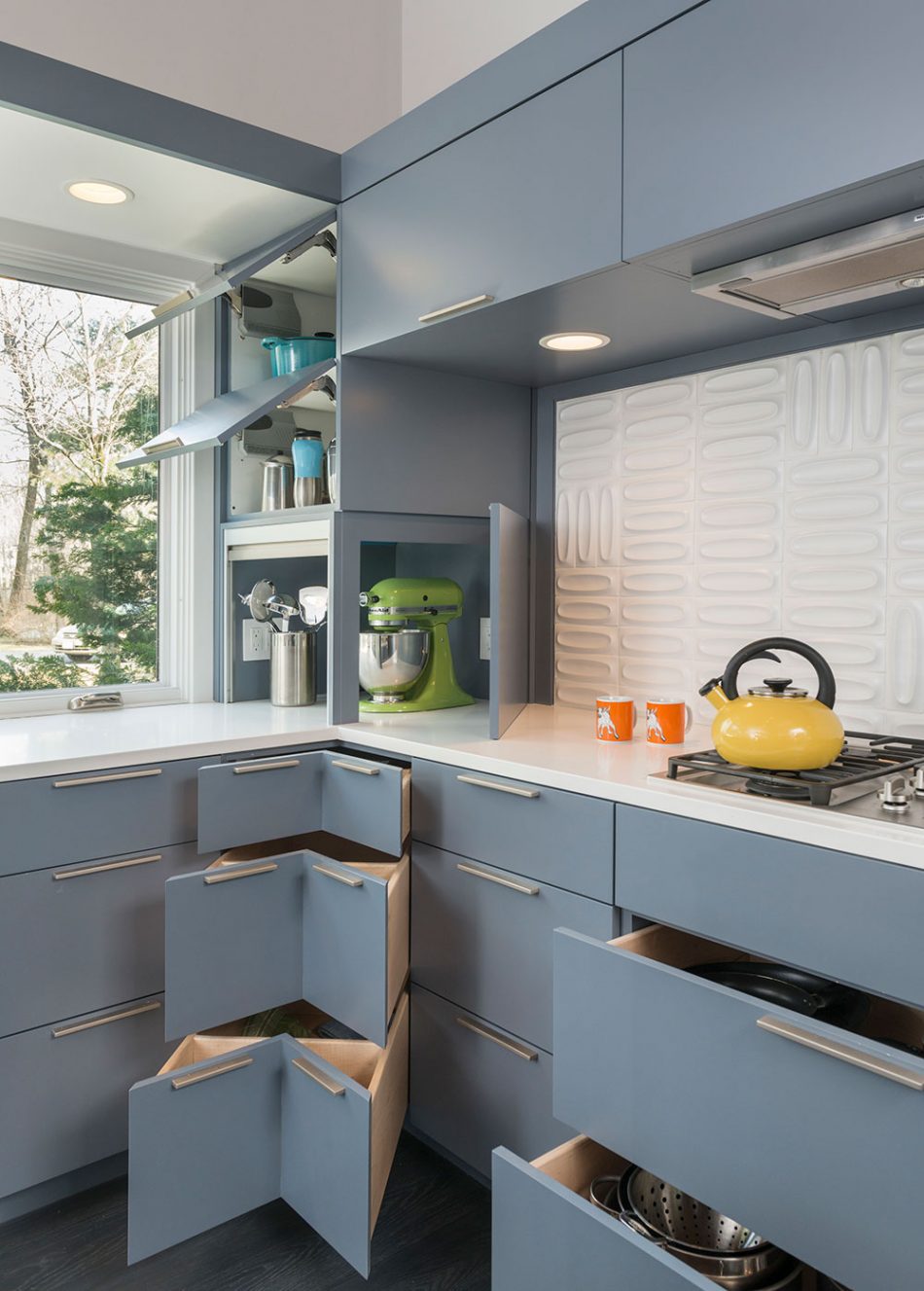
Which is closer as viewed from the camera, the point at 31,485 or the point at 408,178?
the point at 408,178

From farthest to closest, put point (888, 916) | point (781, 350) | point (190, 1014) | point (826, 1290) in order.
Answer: point (781, 350), point (190, 1014), point (826, 1290), point (888, 916)

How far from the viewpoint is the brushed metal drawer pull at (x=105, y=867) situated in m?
1.74

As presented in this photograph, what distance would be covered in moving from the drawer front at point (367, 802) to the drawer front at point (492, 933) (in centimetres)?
8

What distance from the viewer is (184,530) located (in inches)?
104

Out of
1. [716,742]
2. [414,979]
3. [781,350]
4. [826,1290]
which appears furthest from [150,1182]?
[781,350]

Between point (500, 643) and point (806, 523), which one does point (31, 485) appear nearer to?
point (500, 643)

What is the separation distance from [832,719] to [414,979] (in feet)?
3.34

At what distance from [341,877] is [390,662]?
0.69 metres

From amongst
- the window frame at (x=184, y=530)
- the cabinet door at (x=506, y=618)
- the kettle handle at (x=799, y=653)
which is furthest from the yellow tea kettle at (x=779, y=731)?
the window frame at (x=184, y=530)

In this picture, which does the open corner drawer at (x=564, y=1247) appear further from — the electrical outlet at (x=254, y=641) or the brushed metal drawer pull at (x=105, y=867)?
the electrical outlet at (x=254, y=641)

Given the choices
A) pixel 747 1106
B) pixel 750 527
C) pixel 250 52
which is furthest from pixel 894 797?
pixel 250 52

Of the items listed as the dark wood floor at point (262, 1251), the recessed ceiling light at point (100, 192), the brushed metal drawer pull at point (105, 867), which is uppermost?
the recessed ceiling light at point (100, 192)

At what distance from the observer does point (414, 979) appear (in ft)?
6.32

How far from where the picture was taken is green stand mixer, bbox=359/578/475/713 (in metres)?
2.31
